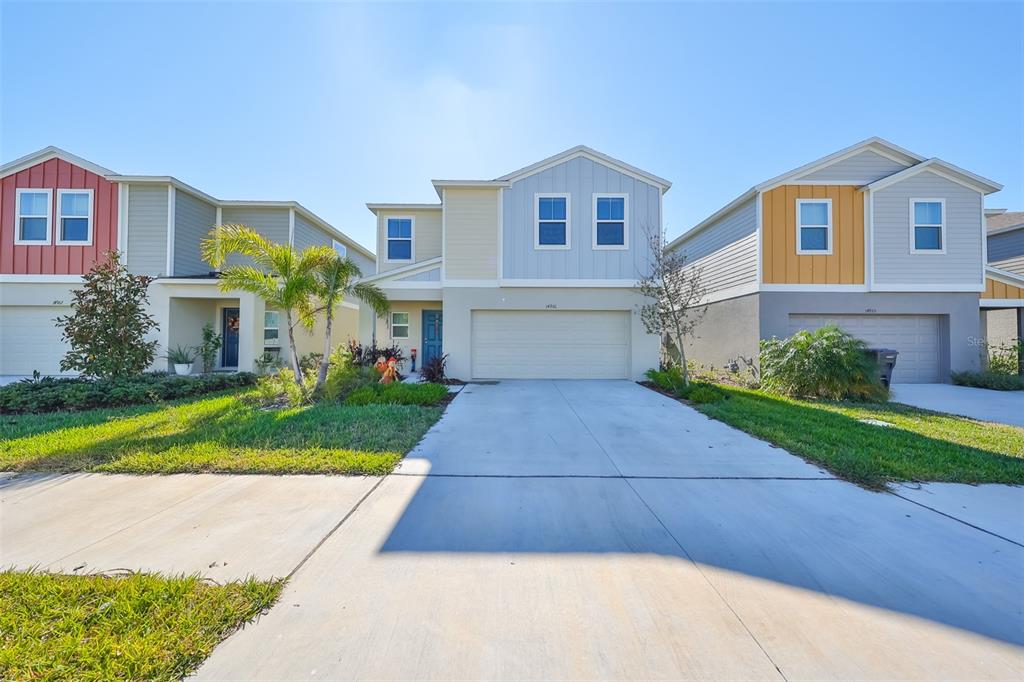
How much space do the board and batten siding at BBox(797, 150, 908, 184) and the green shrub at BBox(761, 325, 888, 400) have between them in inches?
184

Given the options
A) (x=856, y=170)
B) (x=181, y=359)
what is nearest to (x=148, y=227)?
(x=181, y=359)

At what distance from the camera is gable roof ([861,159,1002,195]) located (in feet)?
35.5

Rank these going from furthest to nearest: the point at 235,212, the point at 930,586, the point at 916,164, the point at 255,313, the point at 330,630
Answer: the point at 235,212 < the point at 255,313 < the point at 916,164 < the point at 930,586 < the point at 330,630

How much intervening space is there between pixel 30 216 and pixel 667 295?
17294 millimetres

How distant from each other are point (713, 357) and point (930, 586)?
12.0 m

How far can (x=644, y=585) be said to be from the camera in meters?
2.46

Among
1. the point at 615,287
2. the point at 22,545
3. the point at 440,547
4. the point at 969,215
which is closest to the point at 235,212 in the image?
the point at 615,287

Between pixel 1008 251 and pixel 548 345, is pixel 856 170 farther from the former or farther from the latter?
pixel 548 345

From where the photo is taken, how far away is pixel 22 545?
2855 millimetres

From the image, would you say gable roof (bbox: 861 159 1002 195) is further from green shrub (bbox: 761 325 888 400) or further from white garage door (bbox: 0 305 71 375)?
white garage door (bbox: 0 305 71 375)

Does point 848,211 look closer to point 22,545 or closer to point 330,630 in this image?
point 330,630

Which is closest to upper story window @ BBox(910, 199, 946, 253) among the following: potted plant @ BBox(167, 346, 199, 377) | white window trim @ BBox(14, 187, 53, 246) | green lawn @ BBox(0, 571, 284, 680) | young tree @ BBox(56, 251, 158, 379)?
green lawn @ BBox(0, 571, 284, 680)

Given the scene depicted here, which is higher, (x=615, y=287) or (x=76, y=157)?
(x=76, y=157)

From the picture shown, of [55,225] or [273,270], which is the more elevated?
[55,225]
